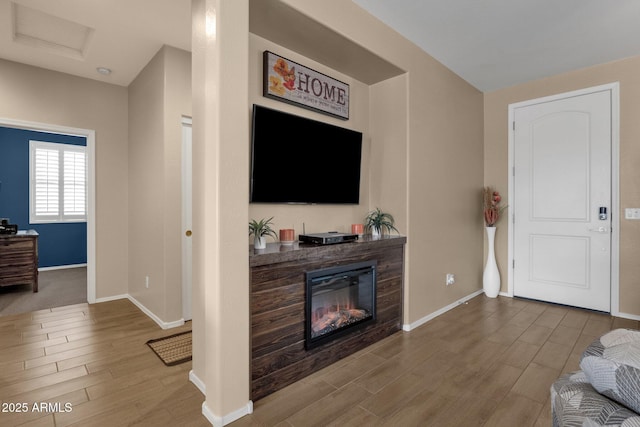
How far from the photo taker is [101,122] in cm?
395

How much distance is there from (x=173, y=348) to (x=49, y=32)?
3.19 metres

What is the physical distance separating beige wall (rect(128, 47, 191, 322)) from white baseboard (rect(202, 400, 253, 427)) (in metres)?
1.56

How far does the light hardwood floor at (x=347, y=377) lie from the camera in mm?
1790

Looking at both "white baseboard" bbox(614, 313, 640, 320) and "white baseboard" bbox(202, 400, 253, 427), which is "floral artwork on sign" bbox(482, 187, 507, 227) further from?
"white baseboard" bbox(202, 400, 253, 427)

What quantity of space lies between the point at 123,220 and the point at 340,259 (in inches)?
122

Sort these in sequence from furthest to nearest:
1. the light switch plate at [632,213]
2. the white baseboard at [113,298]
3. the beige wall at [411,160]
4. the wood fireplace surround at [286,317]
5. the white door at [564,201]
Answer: the white baseboard at [113,298], the white door at [564,201], the light switch plate at [632,213], the beige wall at [411,160], the wood fireplace surround at [286,317]

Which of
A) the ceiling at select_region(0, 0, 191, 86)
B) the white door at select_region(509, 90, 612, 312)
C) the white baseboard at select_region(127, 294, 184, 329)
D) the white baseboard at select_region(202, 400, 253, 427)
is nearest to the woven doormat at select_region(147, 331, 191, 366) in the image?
the white baseboard at select_region(127, 294, 184, 329)

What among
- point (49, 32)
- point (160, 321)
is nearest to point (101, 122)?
point (49, 32)

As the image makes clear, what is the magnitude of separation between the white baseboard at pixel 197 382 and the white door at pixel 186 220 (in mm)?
1216

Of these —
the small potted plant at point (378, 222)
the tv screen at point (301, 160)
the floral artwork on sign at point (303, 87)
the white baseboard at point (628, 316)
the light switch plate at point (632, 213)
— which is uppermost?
the floral artwork on sign at point (303, 87)

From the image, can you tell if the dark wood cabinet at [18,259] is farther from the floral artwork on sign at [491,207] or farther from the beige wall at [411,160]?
the floral artwork on sign at [491,207]

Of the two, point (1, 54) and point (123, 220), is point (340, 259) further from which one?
point (1, 54)

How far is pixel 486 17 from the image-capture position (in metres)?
2.63

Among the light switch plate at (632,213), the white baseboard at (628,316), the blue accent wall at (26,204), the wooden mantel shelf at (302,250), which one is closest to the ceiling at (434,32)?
the light switch plate at (632,213)
